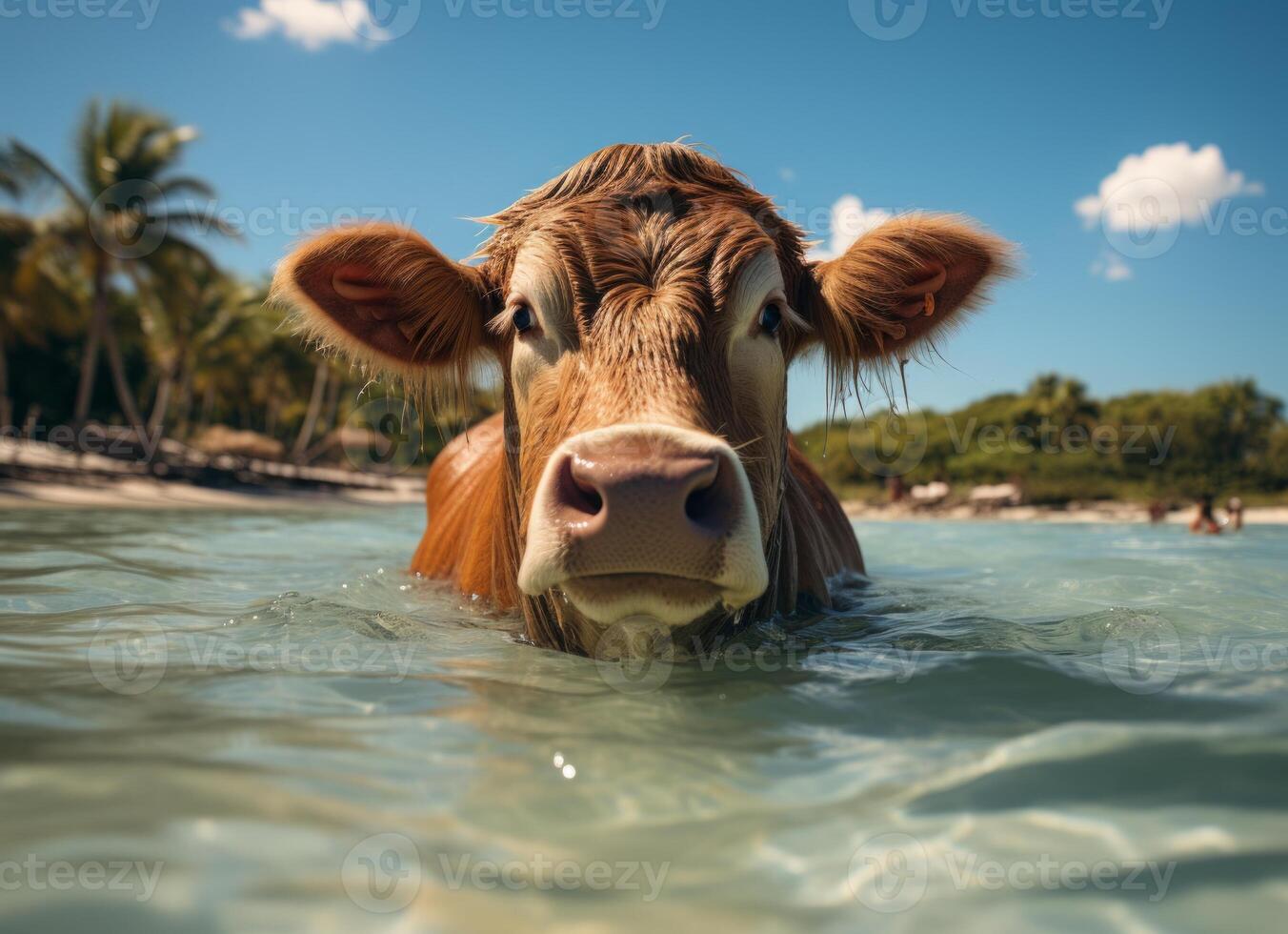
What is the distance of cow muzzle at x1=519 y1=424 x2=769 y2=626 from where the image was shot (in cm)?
204

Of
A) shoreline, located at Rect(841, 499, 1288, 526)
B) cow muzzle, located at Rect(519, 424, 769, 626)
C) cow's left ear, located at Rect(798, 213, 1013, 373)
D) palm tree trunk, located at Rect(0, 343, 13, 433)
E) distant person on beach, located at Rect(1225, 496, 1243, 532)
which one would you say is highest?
palm tree trunk, located at Rect(0, 343, 13, 433)

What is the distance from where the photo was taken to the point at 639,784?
1604mm

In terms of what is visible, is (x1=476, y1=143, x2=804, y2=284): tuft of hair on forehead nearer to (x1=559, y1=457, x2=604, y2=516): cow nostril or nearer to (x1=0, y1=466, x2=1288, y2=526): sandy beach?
(x1=559, y1=457, x2=604, y2=516): cow nostril

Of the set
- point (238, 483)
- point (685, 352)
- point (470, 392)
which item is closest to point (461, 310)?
point (470, 392)

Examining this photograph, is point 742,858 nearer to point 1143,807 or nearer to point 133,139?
point 1143,807

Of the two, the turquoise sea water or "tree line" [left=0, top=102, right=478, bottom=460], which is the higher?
"tree line" [left=0, top=102, right=478, bottom=460]

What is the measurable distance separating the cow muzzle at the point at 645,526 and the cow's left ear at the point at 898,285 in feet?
4.73

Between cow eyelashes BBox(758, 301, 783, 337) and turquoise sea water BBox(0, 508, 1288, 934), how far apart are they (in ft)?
3.31

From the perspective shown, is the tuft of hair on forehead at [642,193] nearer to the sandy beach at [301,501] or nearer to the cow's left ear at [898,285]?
the cow's left ear at [898,285]

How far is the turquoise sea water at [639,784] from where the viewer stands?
1.25 metres

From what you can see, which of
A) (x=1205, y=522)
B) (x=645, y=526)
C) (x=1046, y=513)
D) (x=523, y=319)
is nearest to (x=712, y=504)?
(x=645, y=526)

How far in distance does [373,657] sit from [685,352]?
129 cm

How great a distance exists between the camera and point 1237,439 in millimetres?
34281

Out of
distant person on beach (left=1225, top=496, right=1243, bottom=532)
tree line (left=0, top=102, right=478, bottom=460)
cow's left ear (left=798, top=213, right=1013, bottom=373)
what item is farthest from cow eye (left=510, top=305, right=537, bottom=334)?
distant person on beach (left=1225, top=496, right=1243, bottom=532)
